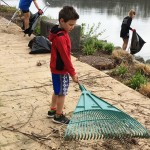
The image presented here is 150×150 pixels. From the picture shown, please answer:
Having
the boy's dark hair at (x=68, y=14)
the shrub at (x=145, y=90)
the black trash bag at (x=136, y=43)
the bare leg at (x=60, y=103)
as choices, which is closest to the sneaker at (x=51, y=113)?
the bare leg at (x=60, y=103)

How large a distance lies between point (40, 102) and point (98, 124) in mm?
1335

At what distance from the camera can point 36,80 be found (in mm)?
5660

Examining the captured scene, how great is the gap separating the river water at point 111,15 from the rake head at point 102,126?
9.16 metres

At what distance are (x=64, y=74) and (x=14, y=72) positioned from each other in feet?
7.63

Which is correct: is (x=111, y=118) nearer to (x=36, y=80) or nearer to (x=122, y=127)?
(x=122, y=127)

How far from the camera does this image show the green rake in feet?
11.6

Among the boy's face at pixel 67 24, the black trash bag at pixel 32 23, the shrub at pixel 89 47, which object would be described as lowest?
the shrub at pixel 89 47

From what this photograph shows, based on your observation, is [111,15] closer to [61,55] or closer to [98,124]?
[61,55]

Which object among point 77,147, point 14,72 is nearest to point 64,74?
point 77,147

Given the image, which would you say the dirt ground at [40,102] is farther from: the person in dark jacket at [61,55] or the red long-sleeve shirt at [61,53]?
the red long-sleeve shirt at [61,53]

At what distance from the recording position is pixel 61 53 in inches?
149

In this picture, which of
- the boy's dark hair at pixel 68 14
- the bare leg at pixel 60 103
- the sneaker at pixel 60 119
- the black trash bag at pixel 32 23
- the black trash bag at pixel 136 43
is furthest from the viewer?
the black trash bag at pixel 136 43

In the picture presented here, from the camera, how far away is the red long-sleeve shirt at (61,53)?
148 inches

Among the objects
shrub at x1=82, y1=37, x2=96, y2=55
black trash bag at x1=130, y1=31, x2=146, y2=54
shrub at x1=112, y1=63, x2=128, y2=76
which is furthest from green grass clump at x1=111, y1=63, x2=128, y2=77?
black trash bag at x1=130, y1=31, x2=146, y2=54
